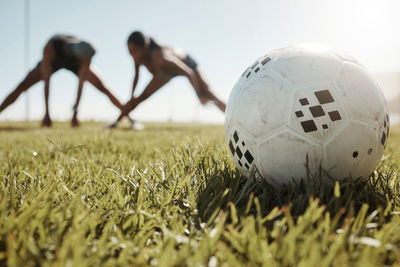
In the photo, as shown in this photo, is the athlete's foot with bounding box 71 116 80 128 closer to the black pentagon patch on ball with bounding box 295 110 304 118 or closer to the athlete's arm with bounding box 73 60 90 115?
the athlete's arm with bounding box 73 60 90 115

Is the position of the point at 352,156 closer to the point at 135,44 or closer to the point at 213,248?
the point at 213,248

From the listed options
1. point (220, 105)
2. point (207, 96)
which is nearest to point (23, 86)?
point (207, 96)

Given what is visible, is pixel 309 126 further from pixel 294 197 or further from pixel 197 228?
pixel 197 228

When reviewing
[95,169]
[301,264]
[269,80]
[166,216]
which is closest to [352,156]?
[269,80]

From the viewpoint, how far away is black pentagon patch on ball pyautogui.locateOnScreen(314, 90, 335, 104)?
1.44 metres

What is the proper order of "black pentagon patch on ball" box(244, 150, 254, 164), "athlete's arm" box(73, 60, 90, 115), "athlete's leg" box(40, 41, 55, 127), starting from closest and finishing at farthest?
"black pentagon patch on ball" box(244, 150, 254, 164)
"athlete's leg" box(40, 41, 55, 127)
"athlete's arm" box(73, 60, 90, 115)

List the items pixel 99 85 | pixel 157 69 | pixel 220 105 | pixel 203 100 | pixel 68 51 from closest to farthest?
pixel 220 105, pixel 203 100, pixel 157 69, pixel 68 51, pixel 99 85

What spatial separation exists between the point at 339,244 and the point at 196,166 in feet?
3.69

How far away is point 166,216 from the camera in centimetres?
129

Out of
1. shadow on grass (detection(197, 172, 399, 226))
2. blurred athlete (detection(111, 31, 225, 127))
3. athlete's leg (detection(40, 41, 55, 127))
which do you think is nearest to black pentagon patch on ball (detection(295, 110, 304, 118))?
shadow on grass (detection(197, 172, 399, 226))

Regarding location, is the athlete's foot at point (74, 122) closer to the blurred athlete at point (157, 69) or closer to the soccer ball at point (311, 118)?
the blurred athlete at point (157, 69)

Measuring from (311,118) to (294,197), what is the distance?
431mm

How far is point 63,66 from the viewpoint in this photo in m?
8.72

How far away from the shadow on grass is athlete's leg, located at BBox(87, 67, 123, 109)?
743 centimetres
